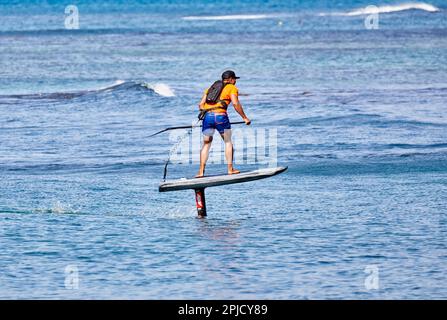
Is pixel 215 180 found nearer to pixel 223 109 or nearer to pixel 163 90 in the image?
pixel 223 109

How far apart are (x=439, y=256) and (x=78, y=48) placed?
6189 centimetres

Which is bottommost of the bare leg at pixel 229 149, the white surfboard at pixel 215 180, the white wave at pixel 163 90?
the white wave at pixel 163 90

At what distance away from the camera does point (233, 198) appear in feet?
64.1

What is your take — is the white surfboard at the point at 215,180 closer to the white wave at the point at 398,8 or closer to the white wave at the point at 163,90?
the white wave at the point at 163,90

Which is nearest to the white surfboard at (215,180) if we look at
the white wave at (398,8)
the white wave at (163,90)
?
the white wave at (163,90)

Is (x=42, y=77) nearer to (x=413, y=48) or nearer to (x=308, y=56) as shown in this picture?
(x=308, y=56)

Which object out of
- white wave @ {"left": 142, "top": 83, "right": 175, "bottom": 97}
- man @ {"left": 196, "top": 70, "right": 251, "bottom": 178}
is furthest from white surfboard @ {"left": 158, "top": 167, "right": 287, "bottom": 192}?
white wave @ {"left": 142, "top": 83, "right": 175, "bottom": 97}

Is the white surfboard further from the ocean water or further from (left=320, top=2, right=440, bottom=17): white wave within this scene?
(left=320, top=2, right=440, bottom=17): white wave

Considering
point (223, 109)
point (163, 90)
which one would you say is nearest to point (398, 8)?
point (163, 90)

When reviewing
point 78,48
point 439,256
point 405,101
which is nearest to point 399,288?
point 439,256

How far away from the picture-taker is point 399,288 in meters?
13.7

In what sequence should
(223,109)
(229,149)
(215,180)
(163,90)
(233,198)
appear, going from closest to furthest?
(215,180)
(223,109)
(229,149)
(233,198)
(163,90)

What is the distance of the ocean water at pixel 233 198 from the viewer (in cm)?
1423

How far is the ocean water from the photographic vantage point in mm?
14234
